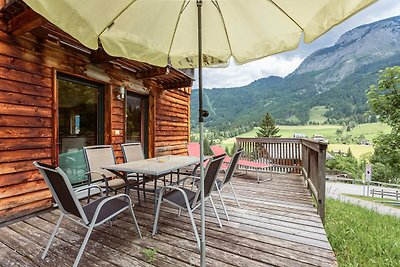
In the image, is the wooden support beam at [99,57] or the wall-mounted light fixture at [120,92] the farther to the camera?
the wall-mounted light fixture at [120,92]

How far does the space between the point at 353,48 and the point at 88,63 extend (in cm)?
10133

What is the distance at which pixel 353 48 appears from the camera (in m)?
79.8

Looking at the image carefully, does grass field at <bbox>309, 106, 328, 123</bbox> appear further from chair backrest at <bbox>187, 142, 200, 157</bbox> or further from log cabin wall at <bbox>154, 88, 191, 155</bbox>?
chair backrest at <bbox>187, 142, 200, 157</bbox>

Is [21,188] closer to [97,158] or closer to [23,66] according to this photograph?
[97,158]

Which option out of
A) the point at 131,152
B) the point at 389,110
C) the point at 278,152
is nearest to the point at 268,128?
the point at 389,110

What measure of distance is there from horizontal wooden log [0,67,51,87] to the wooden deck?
191cm

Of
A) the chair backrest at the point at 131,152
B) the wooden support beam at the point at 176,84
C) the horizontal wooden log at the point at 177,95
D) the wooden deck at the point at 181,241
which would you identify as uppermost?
the wooden support beam at the point at 176,84

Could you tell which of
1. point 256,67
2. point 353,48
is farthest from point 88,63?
point 353,48

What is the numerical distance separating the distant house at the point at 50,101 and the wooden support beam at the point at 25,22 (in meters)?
0.01

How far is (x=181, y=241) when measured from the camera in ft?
7.27

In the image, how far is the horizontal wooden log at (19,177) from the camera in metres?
2.76

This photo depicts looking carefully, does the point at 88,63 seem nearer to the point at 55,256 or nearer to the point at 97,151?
the point at 97,151

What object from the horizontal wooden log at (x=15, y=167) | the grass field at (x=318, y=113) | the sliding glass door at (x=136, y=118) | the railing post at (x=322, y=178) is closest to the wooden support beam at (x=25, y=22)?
the horizontal wooden log at (x=15, y=167)

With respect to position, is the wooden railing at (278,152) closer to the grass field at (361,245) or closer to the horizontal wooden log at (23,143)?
the grass field at (361,245)
